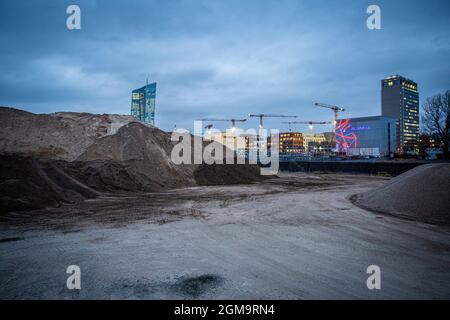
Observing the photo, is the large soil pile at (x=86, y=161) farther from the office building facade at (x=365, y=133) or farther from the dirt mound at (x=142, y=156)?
the office building facade at (x=365, y=133)

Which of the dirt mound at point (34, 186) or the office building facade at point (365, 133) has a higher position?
the office building facade at point (365, 133)

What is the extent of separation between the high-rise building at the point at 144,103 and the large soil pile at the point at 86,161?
5.86 ft

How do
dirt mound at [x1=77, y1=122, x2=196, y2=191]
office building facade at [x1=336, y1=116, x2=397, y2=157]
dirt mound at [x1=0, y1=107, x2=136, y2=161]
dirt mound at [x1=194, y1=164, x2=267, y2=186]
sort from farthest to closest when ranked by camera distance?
office building facade at [x1=336, y1=116, x2=397, y2=157] < dirt mound at [x1=194, y1=164, x2=267, y2=186] < dirt mound at [x1=0, y1=107, x2=136, y2=161] < dirt mound at [x1=77, y1=122, x2=196, y2=191]

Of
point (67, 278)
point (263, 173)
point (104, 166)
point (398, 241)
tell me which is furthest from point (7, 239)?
point (263, 173)

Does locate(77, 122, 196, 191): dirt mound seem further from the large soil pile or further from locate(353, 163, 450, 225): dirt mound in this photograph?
locate(353, 163, 450, 225): dirt mound

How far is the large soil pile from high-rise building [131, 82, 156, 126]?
5.86ft

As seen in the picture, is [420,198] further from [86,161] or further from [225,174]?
[86,161]

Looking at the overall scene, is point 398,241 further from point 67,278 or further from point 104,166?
point 104,166

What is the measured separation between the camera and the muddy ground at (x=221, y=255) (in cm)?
421

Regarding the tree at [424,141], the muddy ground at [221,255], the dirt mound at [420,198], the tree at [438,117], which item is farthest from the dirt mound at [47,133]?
the tree at [424,141]

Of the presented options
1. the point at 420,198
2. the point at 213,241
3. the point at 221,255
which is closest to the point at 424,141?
the point at 420,198

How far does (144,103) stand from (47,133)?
883 centimetres

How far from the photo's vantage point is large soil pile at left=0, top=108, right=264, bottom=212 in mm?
13070

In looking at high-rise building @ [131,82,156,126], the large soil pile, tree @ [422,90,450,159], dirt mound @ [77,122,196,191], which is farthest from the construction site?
tree @ [422,90,450,159]
